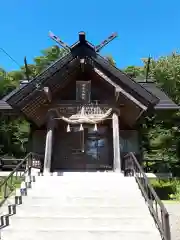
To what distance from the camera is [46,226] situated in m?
6.46

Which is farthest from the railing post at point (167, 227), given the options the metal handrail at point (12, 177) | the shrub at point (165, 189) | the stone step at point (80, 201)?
the shrub at point (165, 189)

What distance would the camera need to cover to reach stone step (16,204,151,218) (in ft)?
22.7

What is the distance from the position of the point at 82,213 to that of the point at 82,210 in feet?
0.39

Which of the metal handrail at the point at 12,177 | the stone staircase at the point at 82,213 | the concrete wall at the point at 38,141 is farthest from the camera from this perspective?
the concrete wall at the point at 38,141

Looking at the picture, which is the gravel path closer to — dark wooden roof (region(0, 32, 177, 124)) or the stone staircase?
the stone staircase

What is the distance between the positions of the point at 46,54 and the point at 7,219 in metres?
31.4

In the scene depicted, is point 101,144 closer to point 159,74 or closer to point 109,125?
point 109,125

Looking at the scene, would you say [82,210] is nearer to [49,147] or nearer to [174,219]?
[174,219]

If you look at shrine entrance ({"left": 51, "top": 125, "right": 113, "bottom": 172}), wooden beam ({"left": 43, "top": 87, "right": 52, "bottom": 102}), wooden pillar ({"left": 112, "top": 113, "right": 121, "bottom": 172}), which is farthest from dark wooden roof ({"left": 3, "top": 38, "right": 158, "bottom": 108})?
shrine entrance ({"left": 51, "top": 125, "right": 113, "bottom": 172})

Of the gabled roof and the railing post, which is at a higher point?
A: the gabled roof

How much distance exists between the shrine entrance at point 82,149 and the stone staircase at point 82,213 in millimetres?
4368

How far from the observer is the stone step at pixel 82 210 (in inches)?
273

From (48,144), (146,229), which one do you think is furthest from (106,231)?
(48,144)

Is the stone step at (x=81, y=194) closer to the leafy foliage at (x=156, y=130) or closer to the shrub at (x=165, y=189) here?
the shrub at (x=165, y=189)
